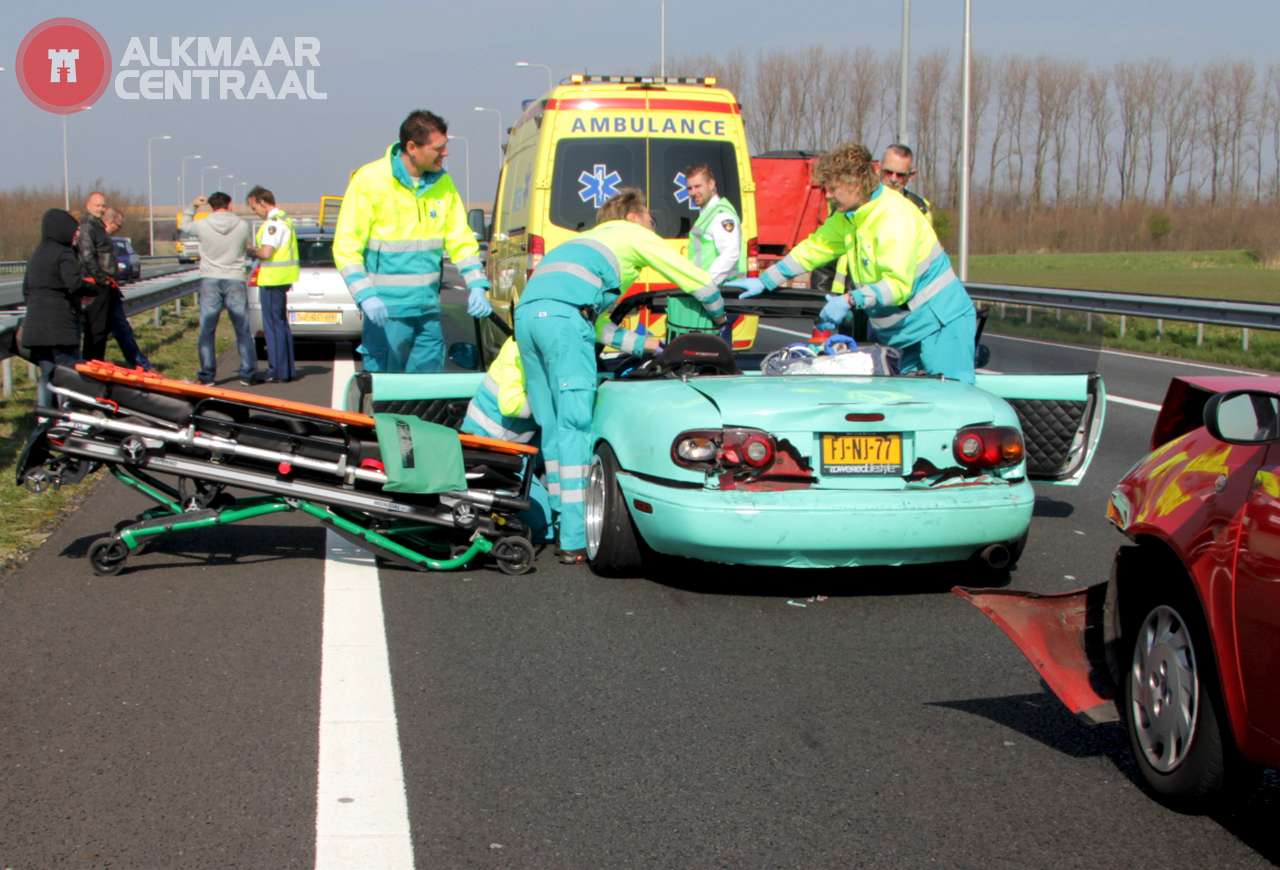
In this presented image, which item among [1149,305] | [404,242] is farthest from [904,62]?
[404,242]

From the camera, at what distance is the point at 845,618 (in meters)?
6.21

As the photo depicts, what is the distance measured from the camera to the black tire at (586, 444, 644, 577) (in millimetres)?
6668

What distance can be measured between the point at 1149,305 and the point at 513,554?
50.5 feet

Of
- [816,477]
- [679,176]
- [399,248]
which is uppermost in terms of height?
[679,176]

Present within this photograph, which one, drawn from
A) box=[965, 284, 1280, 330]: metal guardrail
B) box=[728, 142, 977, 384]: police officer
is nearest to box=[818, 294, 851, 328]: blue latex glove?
box=[728, 142, 977, 384]: police officer

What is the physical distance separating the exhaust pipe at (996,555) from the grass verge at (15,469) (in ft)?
13.9

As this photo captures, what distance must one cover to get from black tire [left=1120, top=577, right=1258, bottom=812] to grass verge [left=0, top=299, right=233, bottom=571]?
500 cm

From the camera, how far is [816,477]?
6254mm

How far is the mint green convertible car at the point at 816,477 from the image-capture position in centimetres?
618

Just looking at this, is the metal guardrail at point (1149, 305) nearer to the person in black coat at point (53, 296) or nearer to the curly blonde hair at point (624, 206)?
the curly blonde hair at point (624, 206)

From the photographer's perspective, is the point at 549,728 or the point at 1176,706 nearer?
the point at 1176,706

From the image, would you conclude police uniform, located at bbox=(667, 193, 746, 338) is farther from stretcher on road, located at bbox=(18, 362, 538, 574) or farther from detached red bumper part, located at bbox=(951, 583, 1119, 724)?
detached red bumper part, located at bbox=(951, 583, 1119, 724)

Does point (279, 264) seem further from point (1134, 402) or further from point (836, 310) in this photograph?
point (836, 310)

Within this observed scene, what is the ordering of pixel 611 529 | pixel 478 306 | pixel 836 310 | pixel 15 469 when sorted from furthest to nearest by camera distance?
pixel 15 469 < pixel 478 306 < pixel 836 310 < pixel 611 529
